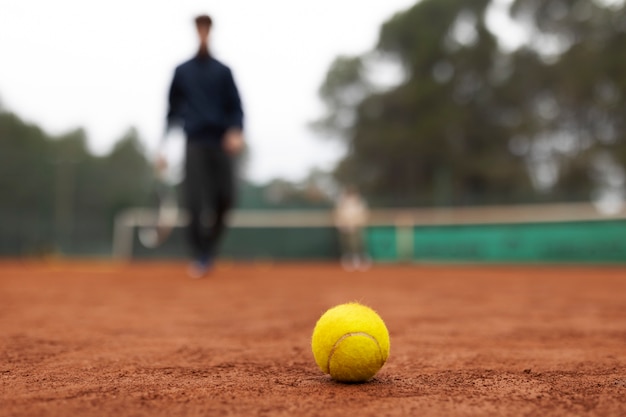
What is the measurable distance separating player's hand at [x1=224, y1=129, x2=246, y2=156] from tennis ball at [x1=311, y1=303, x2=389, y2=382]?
129 inches

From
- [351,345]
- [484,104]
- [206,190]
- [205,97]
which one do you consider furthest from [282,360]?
[484,104]

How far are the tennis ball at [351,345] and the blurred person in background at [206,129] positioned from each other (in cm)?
338

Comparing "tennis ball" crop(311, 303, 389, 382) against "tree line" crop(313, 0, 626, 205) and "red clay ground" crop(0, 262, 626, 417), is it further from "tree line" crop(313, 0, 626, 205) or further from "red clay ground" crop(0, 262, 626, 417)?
"tree line" crop(313, 0, 626, 205)

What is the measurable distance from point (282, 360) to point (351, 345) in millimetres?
386

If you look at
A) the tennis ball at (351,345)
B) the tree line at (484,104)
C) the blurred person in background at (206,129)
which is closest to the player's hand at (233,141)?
the blurred person in background at (206,129)

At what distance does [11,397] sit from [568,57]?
24908 millimetres

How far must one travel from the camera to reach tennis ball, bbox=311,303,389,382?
1586mm

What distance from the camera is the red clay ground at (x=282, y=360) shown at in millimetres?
1337

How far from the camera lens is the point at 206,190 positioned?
5070 mm

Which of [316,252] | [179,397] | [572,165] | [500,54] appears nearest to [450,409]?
[179,397]

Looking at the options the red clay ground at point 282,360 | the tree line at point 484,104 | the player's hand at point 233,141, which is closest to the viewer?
the red clay ground at point 282,360

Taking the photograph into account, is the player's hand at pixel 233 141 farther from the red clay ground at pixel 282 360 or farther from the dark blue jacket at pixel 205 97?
the red clay ground at pixel 282 360

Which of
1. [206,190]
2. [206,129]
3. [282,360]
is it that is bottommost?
[282,360]

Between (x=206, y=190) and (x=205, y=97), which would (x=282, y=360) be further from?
(x=205, y=97)
